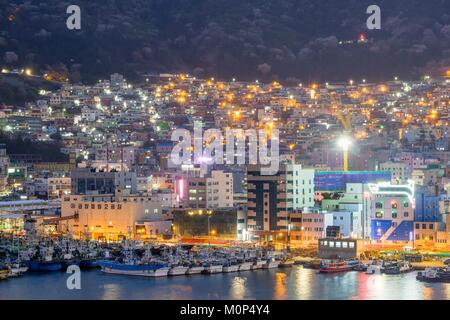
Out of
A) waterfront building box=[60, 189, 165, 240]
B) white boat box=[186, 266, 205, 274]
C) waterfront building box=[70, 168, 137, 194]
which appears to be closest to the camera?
white boat box=[186, 266, 205, 274]

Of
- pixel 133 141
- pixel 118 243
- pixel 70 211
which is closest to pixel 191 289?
pixel 118 243

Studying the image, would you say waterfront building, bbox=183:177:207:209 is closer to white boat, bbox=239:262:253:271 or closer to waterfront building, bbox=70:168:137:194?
waterfront building, bbox=70:168:137:194

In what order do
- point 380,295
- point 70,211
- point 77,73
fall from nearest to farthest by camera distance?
1. point 380,295
2. point 70,211
3. point 77,73

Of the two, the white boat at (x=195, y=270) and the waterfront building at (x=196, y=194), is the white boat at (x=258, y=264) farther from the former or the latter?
the waterfront building at (x=196, y=194)

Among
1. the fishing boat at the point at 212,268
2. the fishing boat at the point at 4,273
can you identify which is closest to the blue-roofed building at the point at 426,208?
the fishing boat at the point at 212,268

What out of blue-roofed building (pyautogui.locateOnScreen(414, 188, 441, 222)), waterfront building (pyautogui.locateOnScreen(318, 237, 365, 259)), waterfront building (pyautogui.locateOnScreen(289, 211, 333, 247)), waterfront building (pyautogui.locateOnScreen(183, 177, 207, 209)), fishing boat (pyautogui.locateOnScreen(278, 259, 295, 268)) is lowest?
fishing boat (pyautogui.locateOnScreen(278, 259, 295, 268))

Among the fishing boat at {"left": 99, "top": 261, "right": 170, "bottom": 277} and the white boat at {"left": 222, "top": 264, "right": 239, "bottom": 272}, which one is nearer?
the fishing boat at {"left": 99, "top": 261, "right": 170, "bottom": 277}

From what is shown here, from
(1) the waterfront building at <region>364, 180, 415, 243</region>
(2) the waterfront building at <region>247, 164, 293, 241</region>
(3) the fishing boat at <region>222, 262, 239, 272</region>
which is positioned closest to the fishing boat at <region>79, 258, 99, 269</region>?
(3) the fishing boat at <region>222, 262, 239, 272</region>
